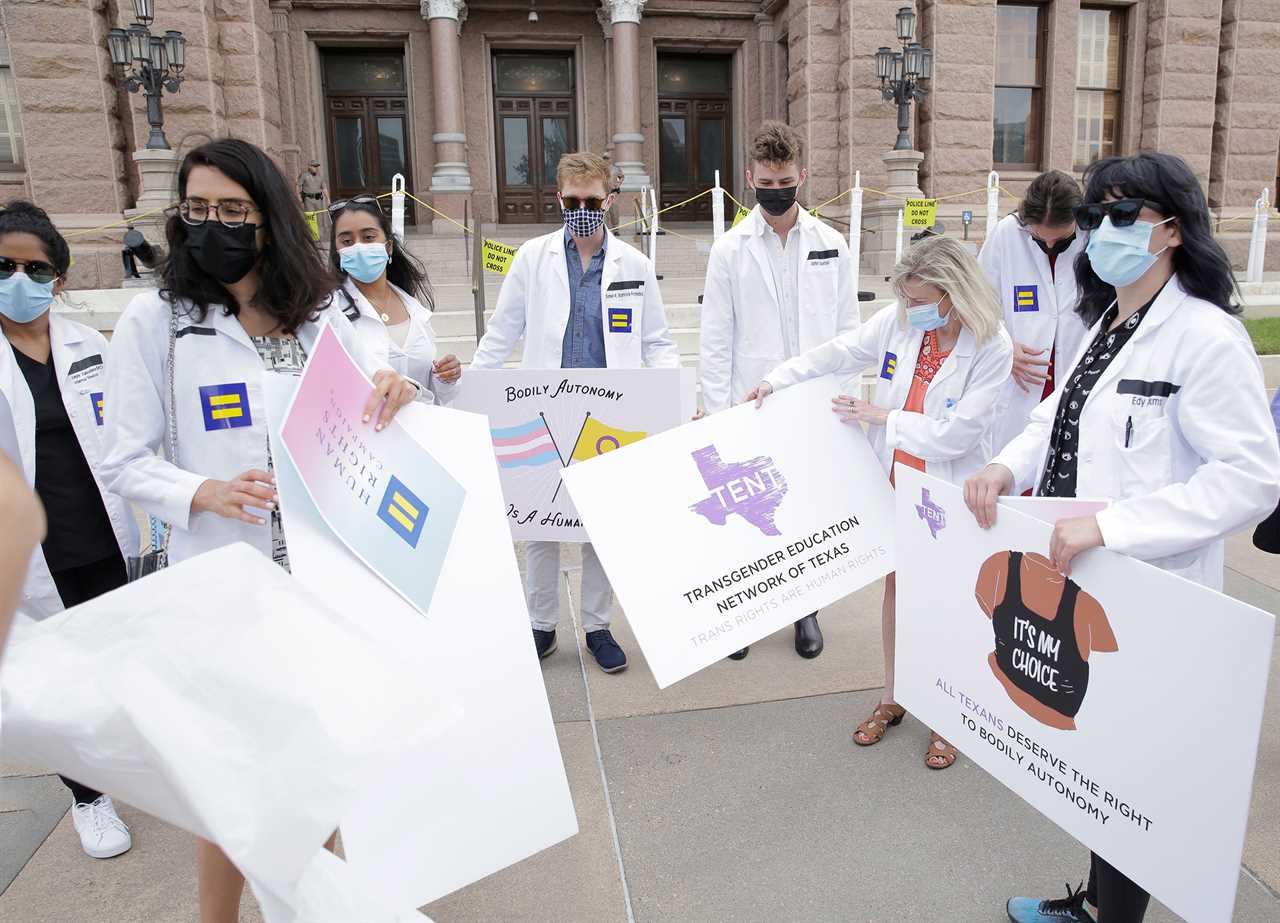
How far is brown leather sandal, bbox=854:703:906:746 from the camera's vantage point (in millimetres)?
3127

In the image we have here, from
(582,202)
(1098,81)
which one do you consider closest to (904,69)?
(1098,81)

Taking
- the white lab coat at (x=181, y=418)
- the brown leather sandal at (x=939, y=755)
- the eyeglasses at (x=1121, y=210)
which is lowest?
the brown leather sandal at (x=939, y=755)

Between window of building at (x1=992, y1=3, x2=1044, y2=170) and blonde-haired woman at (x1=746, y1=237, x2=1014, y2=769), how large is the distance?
13.7 meters

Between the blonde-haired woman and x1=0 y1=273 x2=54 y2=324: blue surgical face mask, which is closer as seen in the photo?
x1=0 y1=273 x2=54 y2=324: blue surgical face mask

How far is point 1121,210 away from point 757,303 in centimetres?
216

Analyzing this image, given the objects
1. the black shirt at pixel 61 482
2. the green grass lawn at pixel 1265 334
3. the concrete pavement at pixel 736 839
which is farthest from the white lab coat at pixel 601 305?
the green grass lawn at pixel 1265 334

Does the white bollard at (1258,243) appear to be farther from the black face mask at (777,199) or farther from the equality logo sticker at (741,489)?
the equality logo sticker at (741,489)

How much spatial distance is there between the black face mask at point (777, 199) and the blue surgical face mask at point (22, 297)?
2777 millimetres

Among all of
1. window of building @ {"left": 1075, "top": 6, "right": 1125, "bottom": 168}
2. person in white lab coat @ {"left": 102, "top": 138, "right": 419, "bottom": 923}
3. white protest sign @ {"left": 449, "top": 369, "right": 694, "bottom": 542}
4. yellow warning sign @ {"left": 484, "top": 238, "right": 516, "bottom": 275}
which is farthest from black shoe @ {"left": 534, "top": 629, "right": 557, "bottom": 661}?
window of building @ {"left": 1075, "top": 6, "right": 1125, "bottom": 168}

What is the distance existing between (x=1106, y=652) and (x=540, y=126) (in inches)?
656

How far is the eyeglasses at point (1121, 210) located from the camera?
194 centimetres

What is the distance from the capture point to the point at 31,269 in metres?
2.70

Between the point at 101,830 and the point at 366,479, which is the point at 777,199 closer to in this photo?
the point at 366,479

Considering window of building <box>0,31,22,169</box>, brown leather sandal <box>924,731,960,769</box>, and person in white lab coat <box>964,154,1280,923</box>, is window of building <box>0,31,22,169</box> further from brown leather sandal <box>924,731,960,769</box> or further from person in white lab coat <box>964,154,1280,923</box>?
person in white lab coat <box>964,154,1280,923</box>
